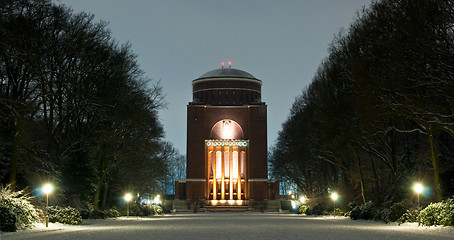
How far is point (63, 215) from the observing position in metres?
28.9

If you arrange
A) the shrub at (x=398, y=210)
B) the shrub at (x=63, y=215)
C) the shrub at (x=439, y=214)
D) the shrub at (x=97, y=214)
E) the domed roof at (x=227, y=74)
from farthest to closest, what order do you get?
the domed roof at (x=227, y=74), the shrub at (x=97, y=214), the shrub at (x=398, y=210), the shrub at (x=63, y=215), the shrub at (x=439, y=214)

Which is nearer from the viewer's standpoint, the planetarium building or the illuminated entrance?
the planetarium building

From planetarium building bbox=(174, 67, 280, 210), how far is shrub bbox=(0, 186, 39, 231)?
223 ft

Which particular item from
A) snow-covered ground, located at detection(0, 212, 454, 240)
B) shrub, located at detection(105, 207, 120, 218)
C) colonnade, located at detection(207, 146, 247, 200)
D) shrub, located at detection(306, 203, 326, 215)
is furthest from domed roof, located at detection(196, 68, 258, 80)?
snow-covered ground, located at detection(0, 212, 454, 240)

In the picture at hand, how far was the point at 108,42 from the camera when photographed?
3400cm

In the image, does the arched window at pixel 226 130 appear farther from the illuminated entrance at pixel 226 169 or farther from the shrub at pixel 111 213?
the shrub at pixel 111 213

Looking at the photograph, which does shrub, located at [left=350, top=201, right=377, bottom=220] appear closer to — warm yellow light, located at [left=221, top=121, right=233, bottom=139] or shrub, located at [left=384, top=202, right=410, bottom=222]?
shrub, located at [left=384, top=202, right=410, bottom=222]

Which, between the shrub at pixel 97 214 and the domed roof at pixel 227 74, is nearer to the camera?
the shrub at pixel 97 214

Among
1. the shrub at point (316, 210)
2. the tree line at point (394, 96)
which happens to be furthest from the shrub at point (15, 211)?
the shrub at point (316, 210)

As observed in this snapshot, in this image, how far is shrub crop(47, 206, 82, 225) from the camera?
28422 mm

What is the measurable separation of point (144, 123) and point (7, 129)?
11786 millimetres

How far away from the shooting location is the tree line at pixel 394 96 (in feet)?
69.5

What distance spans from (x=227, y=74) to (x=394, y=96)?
80.0 meters

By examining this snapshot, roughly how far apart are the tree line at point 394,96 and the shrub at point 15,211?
49.7ft
